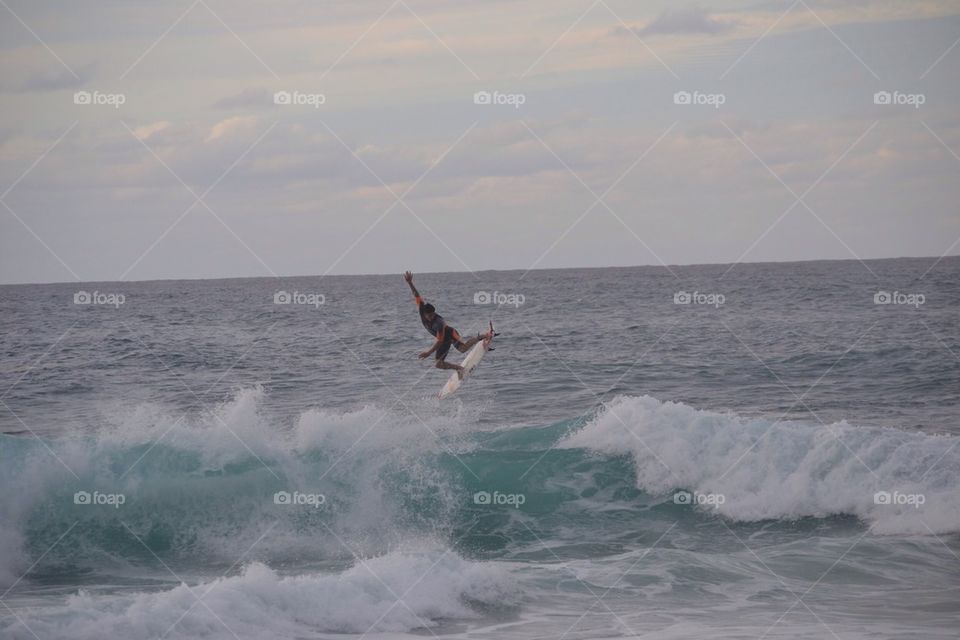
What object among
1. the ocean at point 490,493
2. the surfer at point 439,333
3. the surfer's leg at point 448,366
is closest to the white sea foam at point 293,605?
the ocean at point 490,493

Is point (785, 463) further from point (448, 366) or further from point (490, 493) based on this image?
point (448, 366)

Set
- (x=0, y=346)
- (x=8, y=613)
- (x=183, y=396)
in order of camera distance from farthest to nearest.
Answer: (x=0, y=346), (x=183, y=396), (x=8, y=613)

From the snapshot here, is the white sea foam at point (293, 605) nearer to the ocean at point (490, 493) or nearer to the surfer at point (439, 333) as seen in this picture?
the ocean at point (490, 493)

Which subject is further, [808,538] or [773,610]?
[808,538]

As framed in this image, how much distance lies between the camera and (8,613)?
46.1 ft

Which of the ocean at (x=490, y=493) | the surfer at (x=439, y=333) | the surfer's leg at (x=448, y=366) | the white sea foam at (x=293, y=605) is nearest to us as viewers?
the white sea foam at (x=293, y=605)

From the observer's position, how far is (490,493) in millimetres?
21078

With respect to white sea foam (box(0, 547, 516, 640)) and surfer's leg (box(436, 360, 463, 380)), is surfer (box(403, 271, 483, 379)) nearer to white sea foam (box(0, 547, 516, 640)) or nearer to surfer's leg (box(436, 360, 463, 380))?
surfer's leg (box(436, 360, 463, 380))

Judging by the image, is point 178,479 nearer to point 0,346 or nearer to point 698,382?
point 698,382

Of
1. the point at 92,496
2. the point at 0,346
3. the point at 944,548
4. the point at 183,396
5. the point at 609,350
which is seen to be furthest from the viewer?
the point at 0,346

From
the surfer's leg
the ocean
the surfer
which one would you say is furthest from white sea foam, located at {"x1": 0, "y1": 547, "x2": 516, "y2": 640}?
the surfer

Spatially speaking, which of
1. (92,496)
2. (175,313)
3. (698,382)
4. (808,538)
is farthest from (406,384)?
(175,313)

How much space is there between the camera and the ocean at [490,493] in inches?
547

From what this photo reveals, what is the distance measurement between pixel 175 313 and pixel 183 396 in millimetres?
25442
